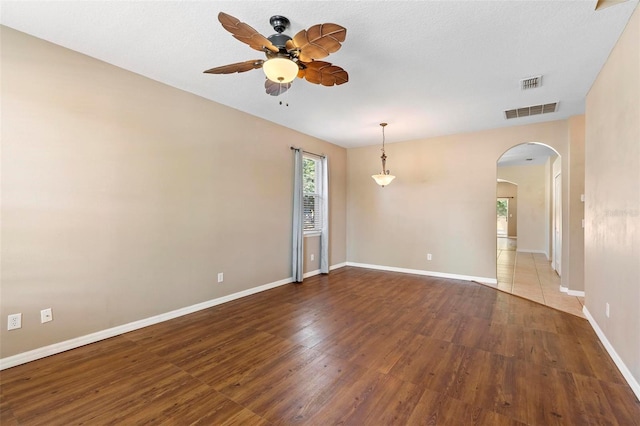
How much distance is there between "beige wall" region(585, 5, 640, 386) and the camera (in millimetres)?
2135

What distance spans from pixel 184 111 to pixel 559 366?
4.86 m

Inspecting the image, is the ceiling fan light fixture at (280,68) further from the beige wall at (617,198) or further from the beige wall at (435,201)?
the beige wall at (435,201)

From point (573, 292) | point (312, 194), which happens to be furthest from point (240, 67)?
point (573, 292)

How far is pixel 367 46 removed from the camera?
262 centimetres

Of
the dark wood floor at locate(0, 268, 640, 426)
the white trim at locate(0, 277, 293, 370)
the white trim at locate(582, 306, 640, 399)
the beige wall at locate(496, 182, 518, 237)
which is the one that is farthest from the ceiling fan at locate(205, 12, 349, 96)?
the beige wall at locate(496, 182, 518, 237)

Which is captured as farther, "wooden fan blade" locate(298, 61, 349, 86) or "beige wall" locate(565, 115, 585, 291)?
"beige wall" locate(565, 115, 585, 291)

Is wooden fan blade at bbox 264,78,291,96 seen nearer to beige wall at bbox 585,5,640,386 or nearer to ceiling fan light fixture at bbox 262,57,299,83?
ceiling fan light fixture at bbox 262,57,299,83

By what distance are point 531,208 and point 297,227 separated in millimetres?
8532

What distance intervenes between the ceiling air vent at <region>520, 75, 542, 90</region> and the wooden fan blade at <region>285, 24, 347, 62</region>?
2606 millimetres

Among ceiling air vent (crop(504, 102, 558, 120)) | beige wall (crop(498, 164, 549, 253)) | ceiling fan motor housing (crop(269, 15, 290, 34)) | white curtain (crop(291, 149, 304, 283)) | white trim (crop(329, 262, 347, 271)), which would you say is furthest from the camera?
beige wall (crop(498, 164, 549, 253))

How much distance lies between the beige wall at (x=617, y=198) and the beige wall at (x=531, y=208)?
708cm

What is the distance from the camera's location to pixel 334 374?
91.6 inches

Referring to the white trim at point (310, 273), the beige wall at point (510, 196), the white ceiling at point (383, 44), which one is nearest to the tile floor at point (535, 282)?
the white ceiling at point (383, 44)

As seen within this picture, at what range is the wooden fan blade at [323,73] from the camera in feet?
7.67
